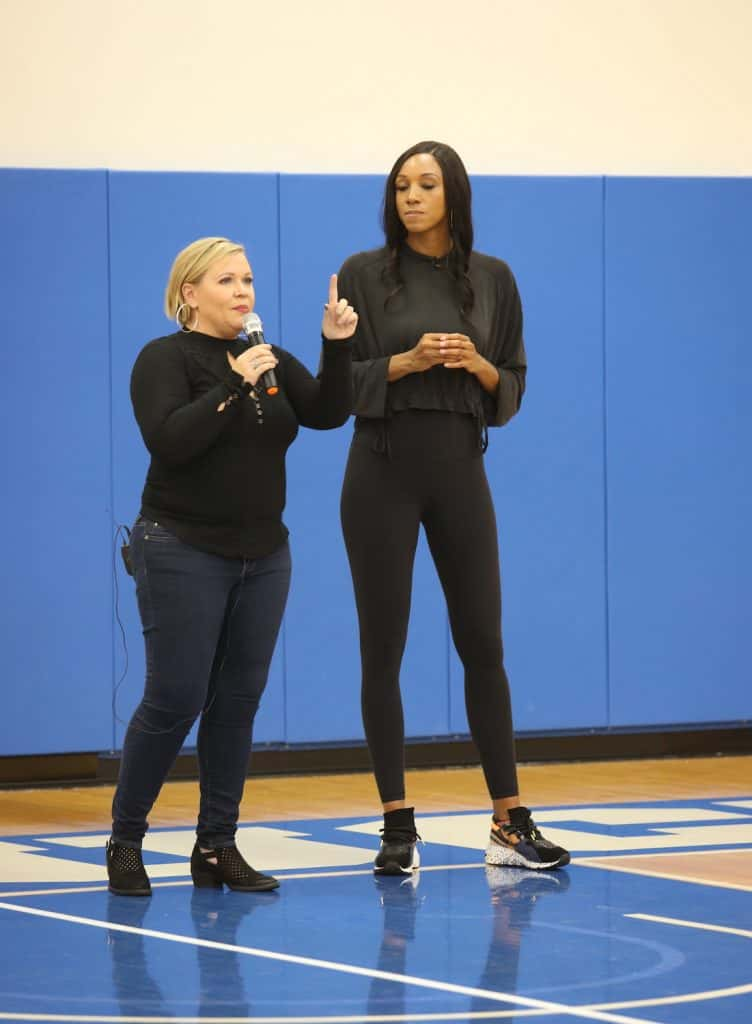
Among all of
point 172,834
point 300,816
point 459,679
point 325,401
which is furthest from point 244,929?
point 459,679

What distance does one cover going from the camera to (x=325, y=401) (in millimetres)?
4055

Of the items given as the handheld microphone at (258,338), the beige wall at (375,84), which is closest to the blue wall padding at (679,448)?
the beige wall at (375,84)

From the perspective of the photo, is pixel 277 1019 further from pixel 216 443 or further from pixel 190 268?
pixel 190 268

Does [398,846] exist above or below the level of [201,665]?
below

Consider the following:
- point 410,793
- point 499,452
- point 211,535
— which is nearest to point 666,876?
point 211,535

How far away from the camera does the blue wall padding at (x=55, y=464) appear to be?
628 centimetres

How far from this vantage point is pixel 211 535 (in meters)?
3.95

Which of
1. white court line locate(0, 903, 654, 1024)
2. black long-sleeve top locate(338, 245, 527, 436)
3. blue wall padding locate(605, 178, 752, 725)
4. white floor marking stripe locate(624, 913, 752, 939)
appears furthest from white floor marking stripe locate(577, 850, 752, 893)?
blue wall padding locate(605, 178, 752, 725)

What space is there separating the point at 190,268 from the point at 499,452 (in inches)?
116

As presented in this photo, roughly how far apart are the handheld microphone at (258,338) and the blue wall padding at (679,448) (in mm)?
3226

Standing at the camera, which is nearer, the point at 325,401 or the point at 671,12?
the point at 325,401

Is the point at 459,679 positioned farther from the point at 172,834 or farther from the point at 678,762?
the point at 172,834

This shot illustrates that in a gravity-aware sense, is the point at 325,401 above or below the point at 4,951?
above

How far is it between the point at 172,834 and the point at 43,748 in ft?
4.47
